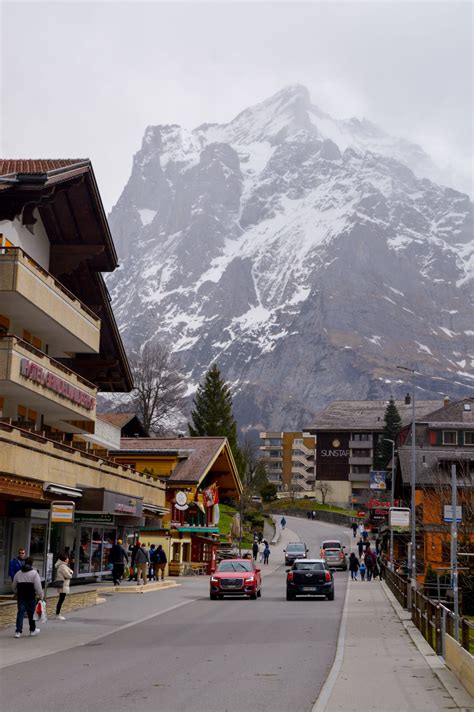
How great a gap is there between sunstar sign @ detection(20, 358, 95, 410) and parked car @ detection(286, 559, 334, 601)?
9177 mm

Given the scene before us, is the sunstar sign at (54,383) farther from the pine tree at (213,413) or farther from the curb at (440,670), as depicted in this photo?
the pine tree at (213,413)

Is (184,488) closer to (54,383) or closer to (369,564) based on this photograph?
(369,564)

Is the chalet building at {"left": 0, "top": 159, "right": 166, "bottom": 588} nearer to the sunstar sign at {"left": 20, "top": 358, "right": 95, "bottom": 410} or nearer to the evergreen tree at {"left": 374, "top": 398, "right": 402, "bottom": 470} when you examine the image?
the sunstar sign at {"left": 20, "top": 358, "right": 95, "bottom": 410}

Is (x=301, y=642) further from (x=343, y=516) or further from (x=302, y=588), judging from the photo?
(x=343, y=516)

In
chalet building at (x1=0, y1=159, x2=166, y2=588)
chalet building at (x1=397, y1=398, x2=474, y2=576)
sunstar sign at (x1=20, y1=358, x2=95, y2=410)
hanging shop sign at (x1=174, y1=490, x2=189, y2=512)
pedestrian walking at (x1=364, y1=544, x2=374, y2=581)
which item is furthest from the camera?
pedestrian walking at (x1=364, y1=544, x2=374, y2=581)

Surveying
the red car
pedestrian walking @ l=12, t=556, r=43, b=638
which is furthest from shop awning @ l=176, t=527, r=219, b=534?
pedestrian walking @ l=12, t=556, r=43, b=638

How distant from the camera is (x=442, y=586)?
4334 cm

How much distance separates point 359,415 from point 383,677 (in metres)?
133

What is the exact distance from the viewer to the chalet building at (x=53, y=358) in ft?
86.9

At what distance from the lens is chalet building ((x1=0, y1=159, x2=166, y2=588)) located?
26484mm

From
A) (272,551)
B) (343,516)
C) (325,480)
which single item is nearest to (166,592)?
(272,551)

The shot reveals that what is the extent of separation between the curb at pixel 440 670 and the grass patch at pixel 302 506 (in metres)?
102

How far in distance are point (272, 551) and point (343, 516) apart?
35.1 meters

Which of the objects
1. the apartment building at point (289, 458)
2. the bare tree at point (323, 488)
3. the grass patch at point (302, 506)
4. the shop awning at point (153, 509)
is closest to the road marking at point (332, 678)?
the shop awning at point (153, 509)
